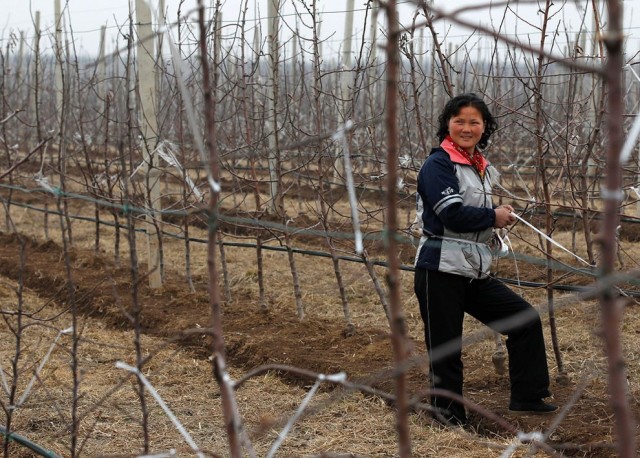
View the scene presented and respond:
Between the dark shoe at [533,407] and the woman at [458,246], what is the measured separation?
167mm

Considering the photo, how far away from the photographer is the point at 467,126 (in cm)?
356

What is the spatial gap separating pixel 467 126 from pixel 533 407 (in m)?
1.27

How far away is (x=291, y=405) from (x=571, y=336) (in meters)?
2.01

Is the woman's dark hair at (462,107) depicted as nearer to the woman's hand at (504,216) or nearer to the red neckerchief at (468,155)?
the red neckerchief at (468,155)

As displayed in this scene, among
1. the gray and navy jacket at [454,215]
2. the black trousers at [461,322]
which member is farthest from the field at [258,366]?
the gray and navy jacket at [454,215]

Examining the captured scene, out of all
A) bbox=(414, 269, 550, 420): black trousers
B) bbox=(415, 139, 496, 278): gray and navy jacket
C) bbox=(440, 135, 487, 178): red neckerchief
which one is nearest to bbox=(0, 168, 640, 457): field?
bbox=(414, 269, 550, 420): black trousers

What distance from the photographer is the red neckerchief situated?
355 cm

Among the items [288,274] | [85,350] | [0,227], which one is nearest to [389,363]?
[85,350]

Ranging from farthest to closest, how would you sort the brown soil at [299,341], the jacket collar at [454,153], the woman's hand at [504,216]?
1. the brown soil at [299,341]
2. the jacket collar at [454,153]
3. the woman's hand at [504,216]

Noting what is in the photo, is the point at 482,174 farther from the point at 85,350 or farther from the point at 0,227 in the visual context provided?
the point at 0,227

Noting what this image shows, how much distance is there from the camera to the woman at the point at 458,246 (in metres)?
3.45

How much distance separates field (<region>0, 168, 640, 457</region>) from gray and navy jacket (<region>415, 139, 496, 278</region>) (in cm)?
65

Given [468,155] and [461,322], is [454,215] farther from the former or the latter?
[461,322]

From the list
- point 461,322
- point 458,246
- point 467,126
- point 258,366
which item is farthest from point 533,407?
point 258,366
